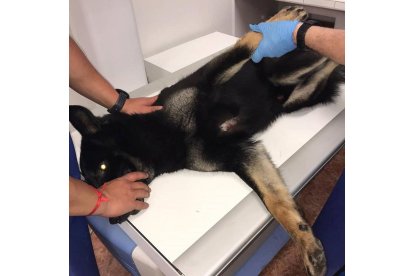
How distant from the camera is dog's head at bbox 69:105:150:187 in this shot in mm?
959

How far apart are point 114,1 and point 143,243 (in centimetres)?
108

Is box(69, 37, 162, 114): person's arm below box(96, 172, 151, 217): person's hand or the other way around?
the other way around

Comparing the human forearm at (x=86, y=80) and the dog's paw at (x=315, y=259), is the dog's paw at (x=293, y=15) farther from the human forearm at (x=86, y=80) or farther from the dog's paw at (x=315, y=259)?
the dog's paw at (x=315, y=259)

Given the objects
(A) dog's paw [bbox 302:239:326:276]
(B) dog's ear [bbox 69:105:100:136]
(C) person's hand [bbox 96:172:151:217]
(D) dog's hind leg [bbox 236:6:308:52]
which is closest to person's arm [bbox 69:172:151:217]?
(C) person's hand [bbox 96:172:151:217]

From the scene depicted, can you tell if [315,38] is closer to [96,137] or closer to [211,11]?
[96,137]

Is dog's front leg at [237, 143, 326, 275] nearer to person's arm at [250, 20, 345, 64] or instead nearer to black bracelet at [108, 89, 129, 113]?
person's arm at [250, 20, 345, 64]

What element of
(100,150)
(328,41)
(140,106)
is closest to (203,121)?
(140,106)

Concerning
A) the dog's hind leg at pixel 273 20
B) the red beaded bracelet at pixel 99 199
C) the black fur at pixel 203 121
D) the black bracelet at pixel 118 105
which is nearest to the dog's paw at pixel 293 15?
the dog's hind leg at pixel 273 20

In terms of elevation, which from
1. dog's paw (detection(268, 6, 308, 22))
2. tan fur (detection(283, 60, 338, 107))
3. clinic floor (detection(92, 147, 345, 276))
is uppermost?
dog's paw (detection(268, 6, 308, 22))

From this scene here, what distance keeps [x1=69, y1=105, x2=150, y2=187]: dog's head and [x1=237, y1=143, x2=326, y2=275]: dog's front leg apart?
37cm

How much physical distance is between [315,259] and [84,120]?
2.76 feet

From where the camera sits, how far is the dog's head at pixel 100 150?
96 centimetres

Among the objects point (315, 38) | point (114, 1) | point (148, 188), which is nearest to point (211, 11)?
point (114, 1)

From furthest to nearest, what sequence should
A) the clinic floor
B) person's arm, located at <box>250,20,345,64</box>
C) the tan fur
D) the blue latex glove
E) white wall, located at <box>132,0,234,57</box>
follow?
white wall, located at <box>132,0,234,57</box>
the clinic floor
the tan fur
the blue latex glove
person's arm, located at <box>250,20,345,64</box>
